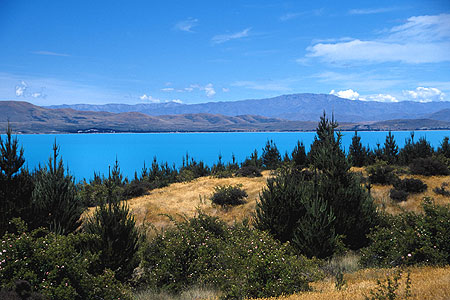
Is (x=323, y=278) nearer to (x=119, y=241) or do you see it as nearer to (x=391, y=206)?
(x=119, y=241)

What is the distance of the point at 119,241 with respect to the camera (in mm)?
10398

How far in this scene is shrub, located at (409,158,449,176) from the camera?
2619 centimetres

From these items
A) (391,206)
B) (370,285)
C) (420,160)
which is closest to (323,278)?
(370,285)

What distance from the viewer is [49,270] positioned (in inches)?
292

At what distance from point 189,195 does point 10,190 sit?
1642 cm

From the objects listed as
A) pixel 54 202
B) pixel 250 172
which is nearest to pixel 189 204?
pixel 250 172

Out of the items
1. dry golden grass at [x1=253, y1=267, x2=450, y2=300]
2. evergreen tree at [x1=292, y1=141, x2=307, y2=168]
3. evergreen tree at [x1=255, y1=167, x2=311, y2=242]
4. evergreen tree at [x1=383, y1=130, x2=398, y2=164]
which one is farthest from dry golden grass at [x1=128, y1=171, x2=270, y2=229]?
evergreen tree at [x1=383, y1=130, x2=398, y2=164]

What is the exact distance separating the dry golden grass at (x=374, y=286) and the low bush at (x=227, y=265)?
54 centimetres

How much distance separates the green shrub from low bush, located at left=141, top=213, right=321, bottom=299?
2547 millimetres

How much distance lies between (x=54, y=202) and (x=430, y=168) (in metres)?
27.0

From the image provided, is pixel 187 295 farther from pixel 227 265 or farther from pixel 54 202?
pixel 54 202

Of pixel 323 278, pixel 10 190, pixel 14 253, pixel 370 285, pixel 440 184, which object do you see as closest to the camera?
pixel 14 253

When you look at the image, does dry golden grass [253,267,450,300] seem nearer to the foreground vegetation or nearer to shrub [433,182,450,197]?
the foreground vegetation

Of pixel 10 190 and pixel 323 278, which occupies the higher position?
pixel 10 190
